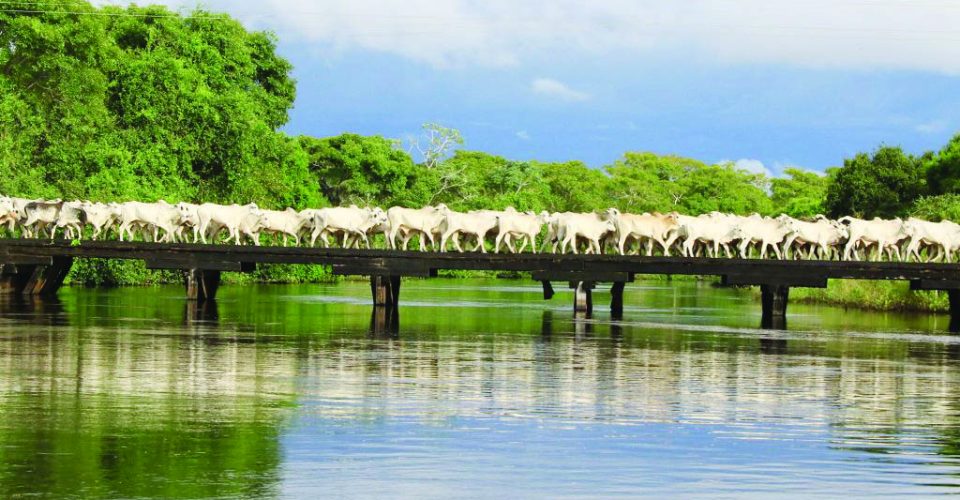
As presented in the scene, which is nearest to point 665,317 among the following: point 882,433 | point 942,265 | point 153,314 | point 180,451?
point 942,265

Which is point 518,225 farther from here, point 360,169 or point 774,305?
point 360,169

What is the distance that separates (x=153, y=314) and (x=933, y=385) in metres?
21.2

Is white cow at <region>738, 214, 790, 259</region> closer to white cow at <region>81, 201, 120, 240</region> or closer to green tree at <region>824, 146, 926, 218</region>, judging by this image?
white cow at <region>81, 201, 120, 240</region>

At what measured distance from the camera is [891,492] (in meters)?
12.8

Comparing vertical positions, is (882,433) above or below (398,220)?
below

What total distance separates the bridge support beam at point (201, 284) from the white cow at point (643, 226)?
11636 mm

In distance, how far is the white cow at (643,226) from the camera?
4156 centimetres

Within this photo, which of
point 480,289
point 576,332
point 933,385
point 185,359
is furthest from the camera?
point 480,289

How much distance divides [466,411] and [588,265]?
833 inches

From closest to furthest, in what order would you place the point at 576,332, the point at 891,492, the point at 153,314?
the point at 891,492 → the point at 576,332 → the point at 153,314

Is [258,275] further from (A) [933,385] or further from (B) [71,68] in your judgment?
(A) [933,385]

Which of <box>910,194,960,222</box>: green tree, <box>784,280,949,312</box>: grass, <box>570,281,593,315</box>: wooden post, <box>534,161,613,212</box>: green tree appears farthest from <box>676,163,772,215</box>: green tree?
<box>570,281,593,315</box>: wooden post

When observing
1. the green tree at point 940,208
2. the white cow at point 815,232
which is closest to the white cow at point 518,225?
the white cow at point 815,232

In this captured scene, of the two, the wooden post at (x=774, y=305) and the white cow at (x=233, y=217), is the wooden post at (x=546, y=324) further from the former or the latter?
the white cow at (x=233, y=217)
